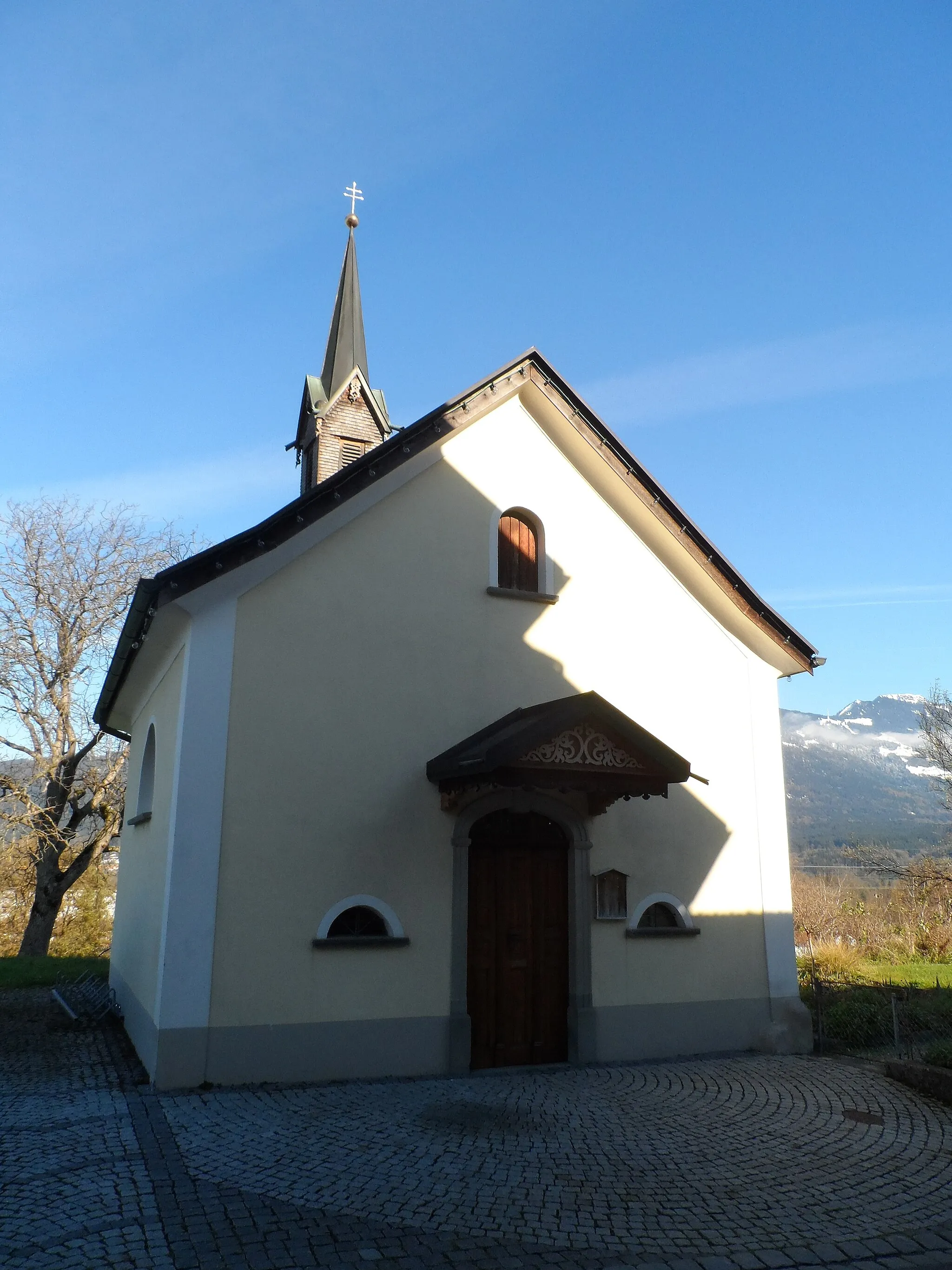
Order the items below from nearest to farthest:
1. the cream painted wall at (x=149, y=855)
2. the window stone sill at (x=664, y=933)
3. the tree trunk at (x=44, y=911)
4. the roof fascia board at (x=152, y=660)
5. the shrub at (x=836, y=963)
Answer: the roof fascia board at (x=152, y=660) → the cream painted wall at (x=149, y=855) → the window stone sill at (x=664, y=933) → the shrub at (x=836, y=963) → the tree trunk at (x=44, y=911)

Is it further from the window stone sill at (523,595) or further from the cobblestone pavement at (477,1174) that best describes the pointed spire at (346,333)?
the cobblestone pavement at (477,1174)

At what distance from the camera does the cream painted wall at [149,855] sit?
376 inches

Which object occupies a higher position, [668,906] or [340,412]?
[340,412]

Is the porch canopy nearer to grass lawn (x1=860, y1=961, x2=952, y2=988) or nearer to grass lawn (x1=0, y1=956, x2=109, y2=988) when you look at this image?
grass lawn (x1=860, y1=961, x2=952, y2=988)

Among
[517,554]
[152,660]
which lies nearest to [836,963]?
[517,554]

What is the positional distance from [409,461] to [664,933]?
623 cm

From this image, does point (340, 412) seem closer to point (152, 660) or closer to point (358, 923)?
point (152, 660)

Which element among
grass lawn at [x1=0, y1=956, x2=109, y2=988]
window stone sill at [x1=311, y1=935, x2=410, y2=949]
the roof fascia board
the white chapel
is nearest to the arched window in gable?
the white chapel

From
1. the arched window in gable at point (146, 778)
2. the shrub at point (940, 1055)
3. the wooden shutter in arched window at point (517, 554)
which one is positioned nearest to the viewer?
the shrub at point (940, 1055)

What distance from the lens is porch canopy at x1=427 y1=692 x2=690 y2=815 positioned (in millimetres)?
8828

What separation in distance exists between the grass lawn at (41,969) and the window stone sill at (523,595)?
11259 mm

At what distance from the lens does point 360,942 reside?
360 inches

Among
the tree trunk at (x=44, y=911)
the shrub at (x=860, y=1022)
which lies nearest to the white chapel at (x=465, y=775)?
the shrub at (x=860, y=1022)

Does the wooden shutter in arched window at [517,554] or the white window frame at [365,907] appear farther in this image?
the wooden shutter in arched window at [517,554]
